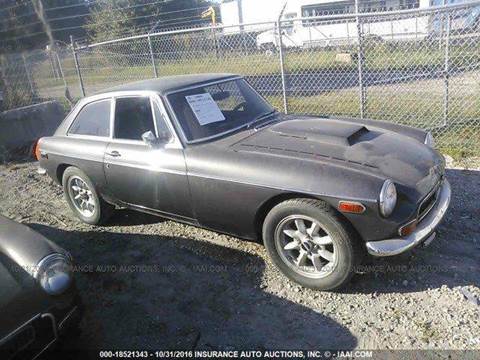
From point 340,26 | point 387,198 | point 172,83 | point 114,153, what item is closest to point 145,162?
point 114,153

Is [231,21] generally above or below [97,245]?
above

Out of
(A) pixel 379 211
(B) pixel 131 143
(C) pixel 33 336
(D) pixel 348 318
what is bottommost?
(D) pixel 348 318

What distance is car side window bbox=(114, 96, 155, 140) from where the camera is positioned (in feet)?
13.3

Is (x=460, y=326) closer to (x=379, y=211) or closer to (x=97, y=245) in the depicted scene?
(x=379, y=211)

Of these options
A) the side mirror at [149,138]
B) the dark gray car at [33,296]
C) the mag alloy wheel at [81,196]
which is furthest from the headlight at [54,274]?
the mag alloy wheel at [81,196]

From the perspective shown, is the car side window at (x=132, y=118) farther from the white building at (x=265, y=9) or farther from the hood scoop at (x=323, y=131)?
the white building at (x=265, y=9)

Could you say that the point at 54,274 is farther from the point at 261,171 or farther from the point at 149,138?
the point at 261,171

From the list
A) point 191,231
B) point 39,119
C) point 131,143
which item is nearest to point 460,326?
point 191,231

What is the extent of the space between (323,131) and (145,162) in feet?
5.34

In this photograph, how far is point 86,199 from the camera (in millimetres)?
4926

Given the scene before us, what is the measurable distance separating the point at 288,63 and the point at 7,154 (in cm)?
619

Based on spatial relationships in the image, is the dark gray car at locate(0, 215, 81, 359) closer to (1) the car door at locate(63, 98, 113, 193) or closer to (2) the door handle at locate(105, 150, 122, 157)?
(2) the door handle at locate(105, 150, 122, 157)

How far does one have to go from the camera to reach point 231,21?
26859 millimetres

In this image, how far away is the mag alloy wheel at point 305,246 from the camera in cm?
317
